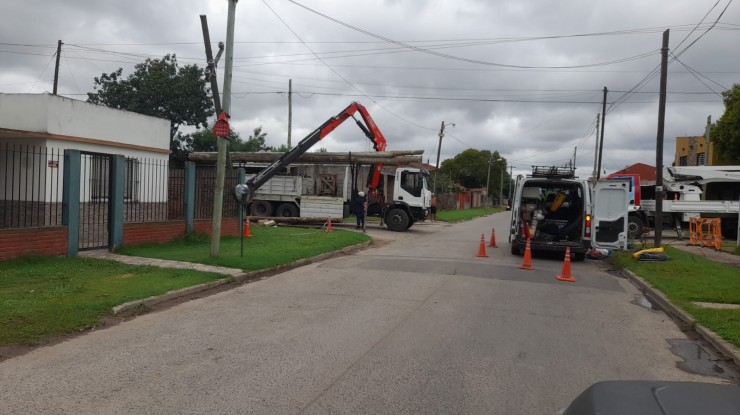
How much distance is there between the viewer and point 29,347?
6113 mm

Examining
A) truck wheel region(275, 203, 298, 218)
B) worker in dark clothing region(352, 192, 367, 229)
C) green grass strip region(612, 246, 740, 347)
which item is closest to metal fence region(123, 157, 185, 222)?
worker in dark clothing region(352, 192, 367, 229)

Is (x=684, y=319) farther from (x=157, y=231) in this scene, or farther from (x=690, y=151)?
(x=690, y=151)

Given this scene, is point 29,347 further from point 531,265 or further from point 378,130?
→ point 378,130

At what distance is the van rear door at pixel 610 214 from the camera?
1553cm

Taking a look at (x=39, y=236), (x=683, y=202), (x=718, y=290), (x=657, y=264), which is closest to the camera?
(x=718, y=290)

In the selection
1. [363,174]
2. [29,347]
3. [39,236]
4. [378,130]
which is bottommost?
[29,347]

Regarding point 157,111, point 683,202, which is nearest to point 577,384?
point 683,202

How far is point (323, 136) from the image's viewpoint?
2288 centimetres

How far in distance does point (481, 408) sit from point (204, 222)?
509 inches

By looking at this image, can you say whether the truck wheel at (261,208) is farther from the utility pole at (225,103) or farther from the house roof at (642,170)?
the house roof at (642,170)

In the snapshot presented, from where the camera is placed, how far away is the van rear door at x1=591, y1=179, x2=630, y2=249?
15.5 m

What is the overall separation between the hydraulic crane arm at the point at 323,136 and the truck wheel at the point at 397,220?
207 centimetres

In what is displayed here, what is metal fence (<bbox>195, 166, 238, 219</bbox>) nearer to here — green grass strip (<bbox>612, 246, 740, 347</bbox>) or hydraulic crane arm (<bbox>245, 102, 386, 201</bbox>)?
hydraulic crane arm (<bbox>245, 102, 386, 201</bbox>)

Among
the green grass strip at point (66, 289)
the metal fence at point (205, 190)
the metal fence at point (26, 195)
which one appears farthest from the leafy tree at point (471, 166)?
the green grass strip at point (66, 289)
